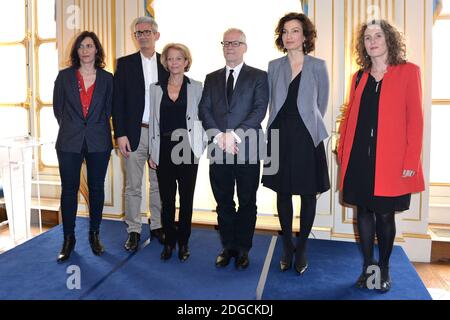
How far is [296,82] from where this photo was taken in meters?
2.17

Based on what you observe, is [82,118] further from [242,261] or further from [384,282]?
[384,282]

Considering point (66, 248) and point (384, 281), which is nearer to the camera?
point (384, 281)

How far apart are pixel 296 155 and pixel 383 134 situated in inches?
18.4

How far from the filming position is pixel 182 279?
225 centimetres

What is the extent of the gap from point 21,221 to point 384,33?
315cm

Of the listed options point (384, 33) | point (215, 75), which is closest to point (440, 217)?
point (384, 33)

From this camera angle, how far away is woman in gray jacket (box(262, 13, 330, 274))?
215 centimetres

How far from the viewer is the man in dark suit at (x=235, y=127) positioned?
7.18 ft

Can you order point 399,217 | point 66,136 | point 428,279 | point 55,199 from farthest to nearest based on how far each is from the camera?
point 55,199, point 399,217, point 428,279, point 66,136

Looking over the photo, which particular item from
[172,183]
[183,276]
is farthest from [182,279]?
[172,183]

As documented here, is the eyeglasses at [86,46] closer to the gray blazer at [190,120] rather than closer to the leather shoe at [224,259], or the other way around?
the gray blazer at [190,120]

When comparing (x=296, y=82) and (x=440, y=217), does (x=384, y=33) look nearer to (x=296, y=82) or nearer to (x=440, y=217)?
(x=296, y=82)

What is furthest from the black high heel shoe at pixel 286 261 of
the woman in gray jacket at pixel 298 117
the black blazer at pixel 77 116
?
the black blazer at pixel 77 116

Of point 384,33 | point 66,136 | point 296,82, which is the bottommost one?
point 66,136
